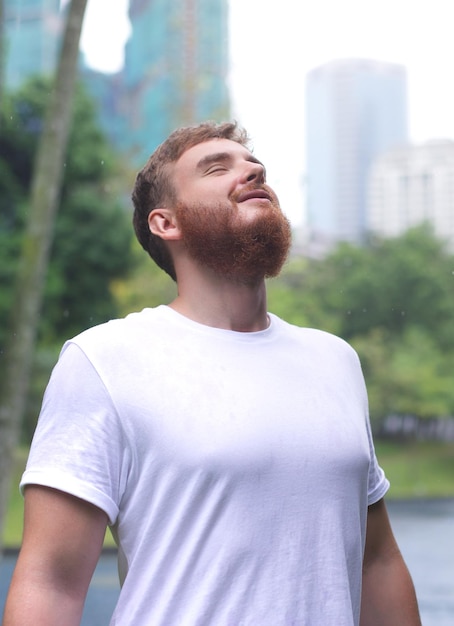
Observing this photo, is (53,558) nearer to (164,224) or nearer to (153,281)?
(164,224)

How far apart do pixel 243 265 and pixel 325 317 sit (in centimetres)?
364

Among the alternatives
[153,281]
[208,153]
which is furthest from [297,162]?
[208,153]

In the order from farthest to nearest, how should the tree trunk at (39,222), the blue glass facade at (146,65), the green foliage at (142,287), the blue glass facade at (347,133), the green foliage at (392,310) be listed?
the blue glass facade at (146,65), the blue glass facade at (347,133), the green foliage at (142,287), the green foliage at (392,310), the tree trunk at (39,222)

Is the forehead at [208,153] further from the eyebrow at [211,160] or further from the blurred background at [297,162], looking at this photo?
the blurred background at [297,162]

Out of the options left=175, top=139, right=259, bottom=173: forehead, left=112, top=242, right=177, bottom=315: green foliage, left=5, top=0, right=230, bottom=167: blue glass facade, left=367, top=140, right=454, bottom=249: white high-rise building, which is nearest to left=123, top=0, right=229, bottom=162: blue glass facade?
left=5, top=0, right=230, bottom=167: blue glass facade

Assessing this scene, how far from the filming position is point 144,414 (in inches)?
24.6

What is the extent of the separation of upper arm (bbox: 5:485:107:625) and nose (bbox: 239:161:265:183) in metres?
0.29

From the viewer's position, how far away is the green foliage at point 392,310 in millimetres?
4156

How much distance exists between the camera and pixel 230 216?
70 cm

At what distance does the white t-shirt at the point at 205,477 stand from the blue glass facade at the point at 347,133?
167 inches

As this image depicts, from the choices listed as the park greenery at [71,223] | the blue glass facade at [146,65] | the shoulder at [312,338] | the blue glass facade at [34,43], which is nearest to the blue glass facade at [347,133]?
the blue glass facade at [146,65]

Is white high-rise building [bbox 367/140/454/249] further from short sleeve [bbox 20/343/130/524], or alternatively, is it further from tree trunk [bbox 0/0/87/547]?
short sleeve [bbox 20/343/130/524]

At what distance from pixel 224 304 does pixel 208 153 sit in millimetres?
128

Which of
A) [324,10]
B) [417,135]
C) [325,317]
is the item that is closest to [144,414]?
[325,317]
